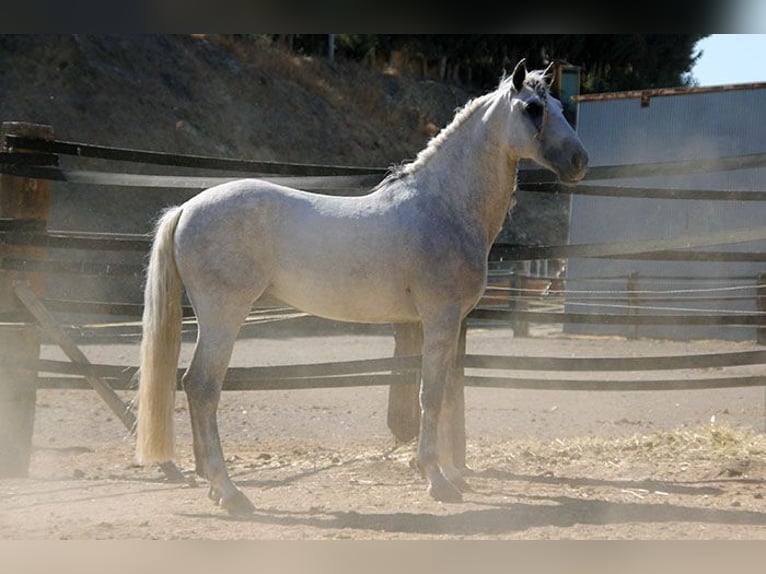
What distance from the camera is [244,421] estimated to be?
8109 millimetres

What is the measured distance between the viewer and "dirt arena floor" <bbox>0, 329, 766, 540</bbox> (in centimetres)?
412

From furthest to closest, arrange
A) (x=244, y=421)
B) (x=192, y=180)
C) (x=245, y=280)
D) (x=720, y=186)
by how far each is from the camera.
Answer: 1. (x=720, y=186)
2. (x=244, y=421)
3. (x=192, y=180)
4. (x=245, y=280)

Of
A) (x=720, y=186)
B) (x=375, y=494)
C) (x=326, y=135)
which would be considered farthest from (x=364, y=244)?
(x=326, y=135)

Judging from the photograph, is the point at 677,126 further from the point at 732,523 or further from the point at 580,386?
the point at 732,523

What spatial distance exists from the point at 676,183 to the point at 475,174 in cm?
1359

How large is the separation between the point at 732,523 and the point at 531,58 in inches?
1224

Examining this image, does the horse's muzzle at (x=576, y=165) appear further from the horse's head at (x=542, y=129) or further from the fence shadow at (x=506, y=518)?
the fence shadow at (x=506, y=518)

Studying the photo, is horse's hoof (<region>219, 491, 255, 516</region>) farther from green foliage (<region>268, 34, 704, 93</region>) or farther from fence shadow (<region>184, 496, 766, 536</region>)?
green foliage (<region>268, 34, 704, 93</region>)

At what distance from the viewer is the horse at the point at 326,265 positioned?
4.68 meters

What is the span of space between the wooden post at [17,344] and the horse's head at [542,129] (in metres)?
3.10

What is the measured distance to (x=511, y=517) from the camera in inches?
172

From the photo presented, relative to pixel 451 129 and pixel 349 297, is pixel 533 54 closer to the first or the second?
pixel 451 129

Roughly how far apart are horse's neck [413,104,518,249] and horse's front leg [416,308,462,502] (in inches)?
22.2

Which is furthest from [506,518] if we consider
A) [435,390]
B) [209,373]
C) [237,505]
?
[209,373]
